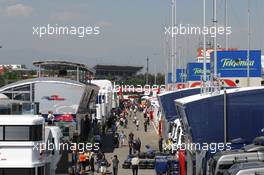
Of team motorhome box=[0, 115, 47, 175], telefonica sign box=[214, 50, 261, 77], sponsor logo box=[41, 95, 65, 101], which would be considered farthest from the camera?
telefonica sign box=[214, 50, 261, 77]

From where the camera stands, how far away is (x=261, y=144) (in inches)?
695

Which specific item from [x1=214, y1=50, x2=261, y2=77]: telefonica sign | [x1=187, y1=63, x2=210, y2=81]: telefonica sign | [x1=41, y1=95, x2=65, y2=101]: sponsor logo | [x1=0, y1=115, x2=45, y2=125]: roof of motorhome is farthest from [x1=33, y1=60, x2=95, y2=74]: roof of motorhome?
[x1=0, y1=115, x2=45, y2=125]: roof of motorhome

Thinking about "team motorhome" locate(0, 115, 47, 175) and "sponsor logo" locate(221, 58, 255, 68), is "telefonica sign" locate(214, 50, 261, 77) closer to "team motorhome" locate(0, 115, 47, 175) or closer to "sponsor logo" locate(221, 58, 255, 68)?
"sponsor logo" locate(221, 58, 255, 68)

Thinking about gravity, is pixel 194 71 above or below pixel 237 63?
above

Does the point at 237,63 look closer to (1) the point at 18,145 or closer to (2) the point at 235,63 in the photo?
(2) the point at 235,63

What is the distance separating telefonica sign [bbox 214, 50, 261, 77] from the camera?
121 feet

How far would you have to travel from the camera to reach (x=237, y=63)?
37.2 m

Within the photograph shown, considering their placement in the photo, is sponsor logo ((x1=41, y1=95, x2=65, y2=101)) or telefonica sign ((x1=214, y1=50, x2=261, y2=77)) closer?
sponsor logo ((x1=41, y1=95, x2=65, y2=101))

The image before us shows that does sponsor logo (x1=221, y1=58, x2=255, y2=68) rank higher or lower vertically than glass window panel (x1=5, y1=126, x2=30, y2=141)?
higher

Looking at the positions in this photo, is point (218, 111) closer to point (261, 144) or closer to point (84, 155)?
point (261, 144)

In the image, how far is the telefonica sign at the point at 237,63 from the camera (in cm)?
3688

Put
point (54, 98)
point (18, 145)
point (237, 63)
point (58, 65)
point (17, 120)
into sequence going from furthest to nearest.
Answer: point (237, 63) → point (58, 65) → point (54, 98) → point (17, 120) → point (18, 145)

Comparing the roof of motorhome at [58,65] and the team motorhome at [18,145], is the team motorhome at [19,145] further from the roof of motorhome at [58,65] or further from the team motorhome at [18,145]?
the roof of motorhome at [58,65]

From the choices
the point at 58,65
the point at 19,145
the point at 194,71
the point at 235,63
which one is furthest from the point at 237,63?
the point at 19,145
